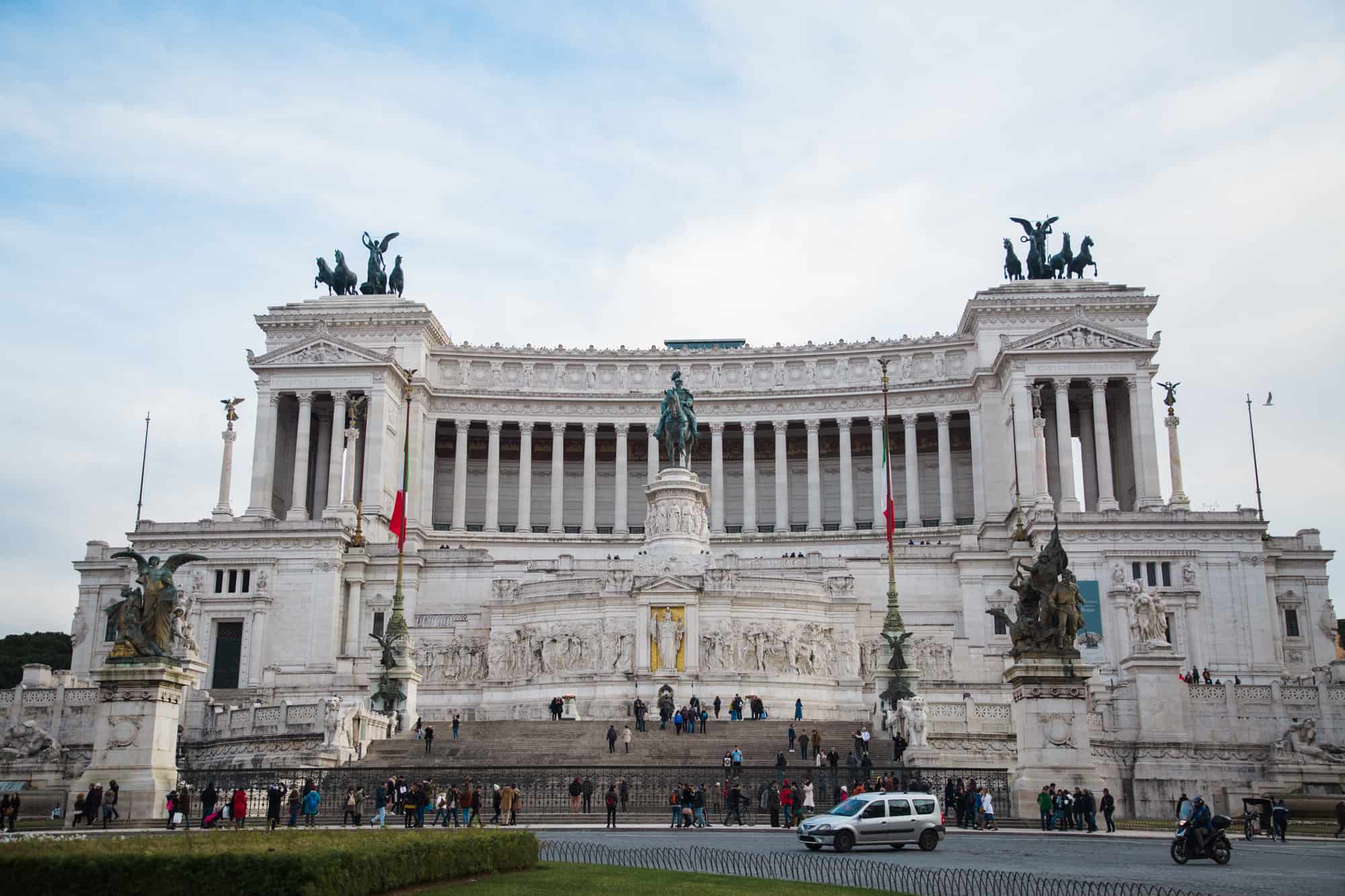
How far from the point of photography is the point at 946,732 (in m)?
43.8

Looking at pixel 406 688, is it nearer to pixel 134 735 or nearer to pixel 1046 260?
pixel 134 735

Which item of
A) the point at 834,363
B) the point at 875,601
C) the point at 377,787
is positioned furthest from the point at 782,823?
the point at 834,363

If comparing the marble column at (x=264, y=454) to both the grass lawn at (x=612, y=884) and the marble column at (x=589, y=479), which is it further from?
the grass lawn at (x=612, y=884)

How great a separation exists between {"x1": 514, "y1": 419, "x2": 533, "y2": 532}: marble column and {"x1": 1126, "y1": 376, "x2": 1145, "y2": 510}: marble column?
3979 centimetres

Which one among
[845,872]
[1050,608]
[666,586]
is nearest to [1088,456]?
[666,586]

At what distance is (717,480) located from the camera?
311 ft

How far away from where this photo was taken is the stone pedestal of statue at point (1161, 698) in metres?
44.6

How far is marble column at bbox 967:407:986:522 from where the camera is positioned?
87312 millimetres

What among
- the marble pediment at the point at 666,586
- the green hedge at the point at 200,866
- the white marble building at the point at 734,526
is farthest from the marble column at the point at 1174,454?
the green hedge at the point at 200,866

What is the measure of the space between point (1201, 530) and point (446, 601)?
1579 inches

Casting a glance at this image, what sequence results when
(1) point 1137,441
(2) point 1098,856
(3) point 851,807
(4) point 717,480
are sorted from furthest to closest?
(4) point 717,480, (1) point 1137,441, (3) point 851,807, (2) point 1098,856

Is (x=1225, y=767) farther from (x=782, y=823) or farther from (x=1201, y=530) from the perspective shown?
(x=1201, y=530)

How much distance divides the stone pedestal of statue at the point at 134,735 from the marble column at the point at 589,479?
2306 inches

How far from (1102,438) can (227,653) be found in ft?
173
